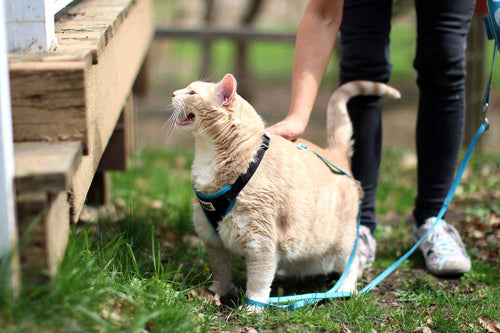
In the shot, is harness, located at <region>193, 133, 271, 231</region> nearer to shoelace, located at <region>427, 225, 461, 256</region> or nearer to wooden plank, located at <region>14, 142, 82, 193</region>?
wooden plank, located at <region>14, 142, 82, 193</region>

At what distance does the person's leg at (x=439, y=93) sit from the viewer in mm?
2762

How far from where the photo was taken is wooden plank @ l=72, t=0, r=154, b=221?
1.90 m

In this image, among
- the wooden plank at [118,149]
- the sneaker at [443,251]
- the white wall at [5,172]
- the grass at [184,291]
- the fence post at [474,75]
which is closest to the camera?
the white wall at [5,172]

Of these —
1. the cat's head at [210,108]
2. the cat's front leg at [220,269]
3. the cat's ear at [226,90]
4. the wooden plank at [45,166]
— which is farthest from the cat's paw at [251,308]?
the wooden plank at [45,166]

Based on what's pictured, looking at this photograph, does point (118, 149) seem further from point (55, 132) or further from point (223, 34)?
point (223, 34)

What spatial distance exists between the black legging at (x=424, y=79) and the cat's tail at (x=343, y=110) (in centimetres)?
13

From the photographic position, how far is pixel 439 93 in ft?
9.43

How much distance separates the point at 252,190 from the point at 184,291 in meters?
0.48

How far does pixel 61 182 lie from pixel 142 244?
1.17 meters

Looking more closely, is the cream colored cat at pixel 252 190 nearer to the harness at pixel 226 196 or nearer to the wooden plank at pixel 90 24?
the harness at pixel 226 196

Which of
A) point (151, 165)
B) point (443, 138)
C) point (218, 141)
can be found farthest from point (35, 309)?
point (151, 165)

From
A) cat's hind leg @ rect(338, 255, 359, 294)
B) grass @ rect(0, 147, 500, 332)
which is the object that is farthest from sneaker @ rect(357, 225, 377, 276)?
cat's hind leg @ rect(338, 255, 359, 294)

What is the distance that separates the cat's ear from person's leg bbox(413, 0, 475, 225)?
1.30 metres

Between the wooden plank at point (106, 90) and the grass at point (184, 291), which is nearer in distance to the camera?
the grass at point (184, 291)
